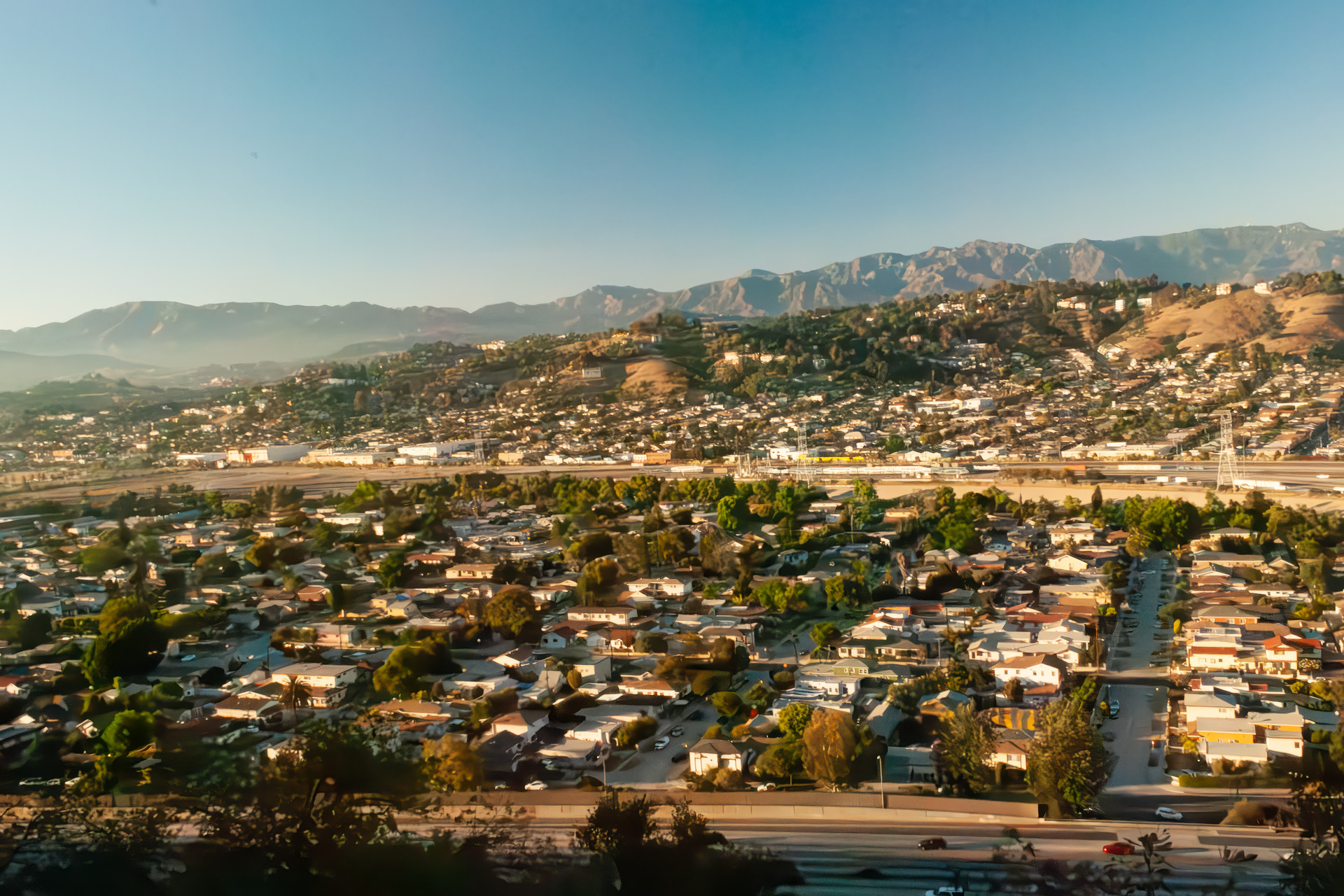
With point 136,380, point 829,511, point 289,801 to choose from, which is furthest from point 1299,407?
point 136,380

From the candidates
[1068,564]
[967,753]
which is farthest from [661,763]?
[1068,564]

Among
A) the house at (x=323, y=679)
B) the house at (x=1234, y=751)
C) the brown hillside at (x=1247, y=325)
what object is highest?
the brown hillside at (x=1247, y=325)

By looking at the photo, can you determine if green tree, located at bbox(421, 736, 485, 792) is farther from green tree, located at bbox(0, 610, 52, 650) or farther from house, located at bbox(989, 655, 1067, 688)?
green tree, located at bbox(0, 610, 52, 650)

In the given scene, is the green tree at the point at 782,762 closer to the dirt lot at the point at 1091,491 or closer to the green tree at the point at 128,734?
the green tree at the point at 128,734

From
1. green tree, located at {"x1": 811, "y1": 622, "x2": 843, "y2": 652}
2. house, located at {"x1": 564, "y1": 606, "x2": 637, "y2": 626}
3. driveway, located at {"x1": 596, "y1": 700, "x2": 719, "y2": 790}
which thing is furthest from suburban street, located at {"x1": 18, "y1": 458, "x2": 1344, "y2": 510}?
driveway, located at {"x1": 596, "y1": 700, "x2": 719, "y2": 790}

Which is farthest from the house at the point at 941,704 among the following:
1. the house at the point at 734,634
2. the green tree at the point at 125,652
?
the green tree at the point at 125,652

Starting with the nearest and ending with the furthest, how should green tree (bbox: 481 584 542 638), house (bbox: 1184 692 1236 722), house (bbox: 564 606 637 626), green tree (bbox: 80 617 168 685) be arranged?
house (bbox: 1184 692 1236 722)
green tree (bbox: 80 617 168 685)
green tree (bbox: 481 584 542 638)
house (bbox: 564 606 637 626)
